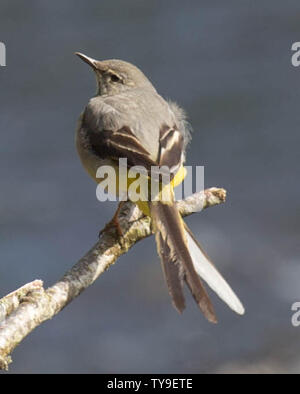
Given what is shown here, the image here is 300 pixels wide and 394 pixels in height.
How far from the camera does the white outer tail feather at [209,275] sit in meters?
5.40

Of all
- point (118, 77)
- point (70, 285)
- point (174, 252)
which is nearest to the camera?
point (70, 285)

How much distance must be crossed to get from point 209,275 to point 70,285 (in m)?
0.89

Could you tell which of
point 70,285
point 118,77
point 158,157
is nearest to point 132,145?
point 158,157

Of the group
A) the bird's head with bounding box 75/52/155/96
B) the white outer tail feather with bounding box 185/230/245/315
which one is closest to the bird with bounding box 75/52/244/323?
the white outer tail feather with bounding box 185/230/245/315

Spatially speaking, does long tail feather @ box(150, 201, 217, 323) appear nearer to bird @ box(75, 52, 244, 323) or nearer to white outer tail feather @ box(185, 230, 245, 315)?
bird @ box(75, 52, 244, 323)

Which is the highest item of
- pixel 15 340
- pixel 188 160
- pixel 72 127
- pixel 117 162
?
pixel 72 127

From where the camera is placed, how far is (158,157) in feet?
18.0

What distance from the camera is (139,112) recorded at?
5.95 metres

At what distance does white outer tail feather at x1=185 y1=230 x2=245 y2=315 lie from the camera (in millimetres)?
5398

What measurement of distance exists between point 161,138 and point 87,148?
0.50 metres

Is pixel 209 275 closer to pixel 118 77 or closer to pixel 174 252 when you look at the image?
pixel 174 252

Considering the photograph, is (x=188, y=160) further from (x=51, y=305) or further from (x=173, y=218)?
(x=51, y=305)

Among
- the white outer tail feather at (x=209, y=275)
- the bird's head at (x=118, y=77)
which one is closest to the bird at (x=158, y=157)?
the white outer tail feather at (x=209, y=275)

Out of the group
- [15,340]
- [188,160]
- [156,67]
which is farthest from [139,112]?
[156,67]
